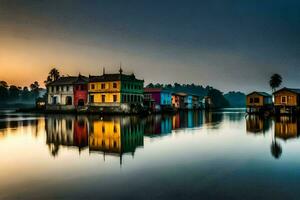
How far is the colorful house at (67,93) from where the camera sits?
271 ft

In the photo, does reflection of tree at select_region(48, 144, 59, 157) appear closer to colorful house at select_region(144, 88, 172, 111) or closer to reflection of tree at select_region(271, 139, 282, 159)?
reflection of tree at select_region(271, 139, 282, 159)

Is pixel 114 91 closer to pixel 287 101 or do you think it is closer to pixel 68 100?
pixel 68 100

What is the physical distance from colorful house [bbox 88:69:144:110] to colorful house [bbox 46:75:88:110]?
3596mm

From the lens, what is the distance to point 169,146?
25656 mm

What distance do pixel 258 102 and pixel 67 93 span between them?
53.2 meters

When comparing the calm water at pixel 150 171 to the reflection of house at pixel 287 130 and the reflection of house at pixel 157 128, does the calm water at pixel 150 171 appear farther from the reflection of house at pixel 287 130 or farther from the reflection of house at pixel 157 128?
the reflection of house at pixel 157 128

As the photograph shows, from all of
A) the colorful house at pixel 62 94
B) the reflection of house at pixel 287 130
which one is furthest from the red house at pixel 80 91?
the reflection of house at pixel 287 130

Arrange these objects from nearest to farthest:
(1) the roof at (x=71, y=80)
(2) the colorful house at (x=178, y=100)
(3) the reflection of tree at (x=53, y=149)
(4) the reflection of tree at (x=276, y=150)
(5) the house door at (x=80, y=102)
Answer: (4) the reflection of tree at (x=276, y=150)
(3) the reflection of tree at (x=53, y=149)
(5) the house door at (x=80, y=102)
(1) the roof at (x=71, y=80)
(2) the colorful house at (x=178, y=100)

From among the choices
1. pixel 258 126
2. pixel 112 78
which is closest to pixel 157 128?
pixel 258 126

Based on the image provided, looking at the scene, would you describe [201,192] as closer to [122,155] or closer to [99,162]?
[99,162]

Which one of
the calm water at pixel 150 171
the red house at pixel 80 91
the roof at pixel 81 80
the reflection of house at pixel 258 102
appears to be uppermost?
the roof at pixel 81 80

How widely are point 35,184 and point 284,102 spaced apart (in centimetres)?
7126

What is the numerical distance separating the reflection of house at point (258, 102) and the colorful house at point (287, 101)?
490 centimetres

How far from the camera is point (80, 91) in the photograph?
271 feet
